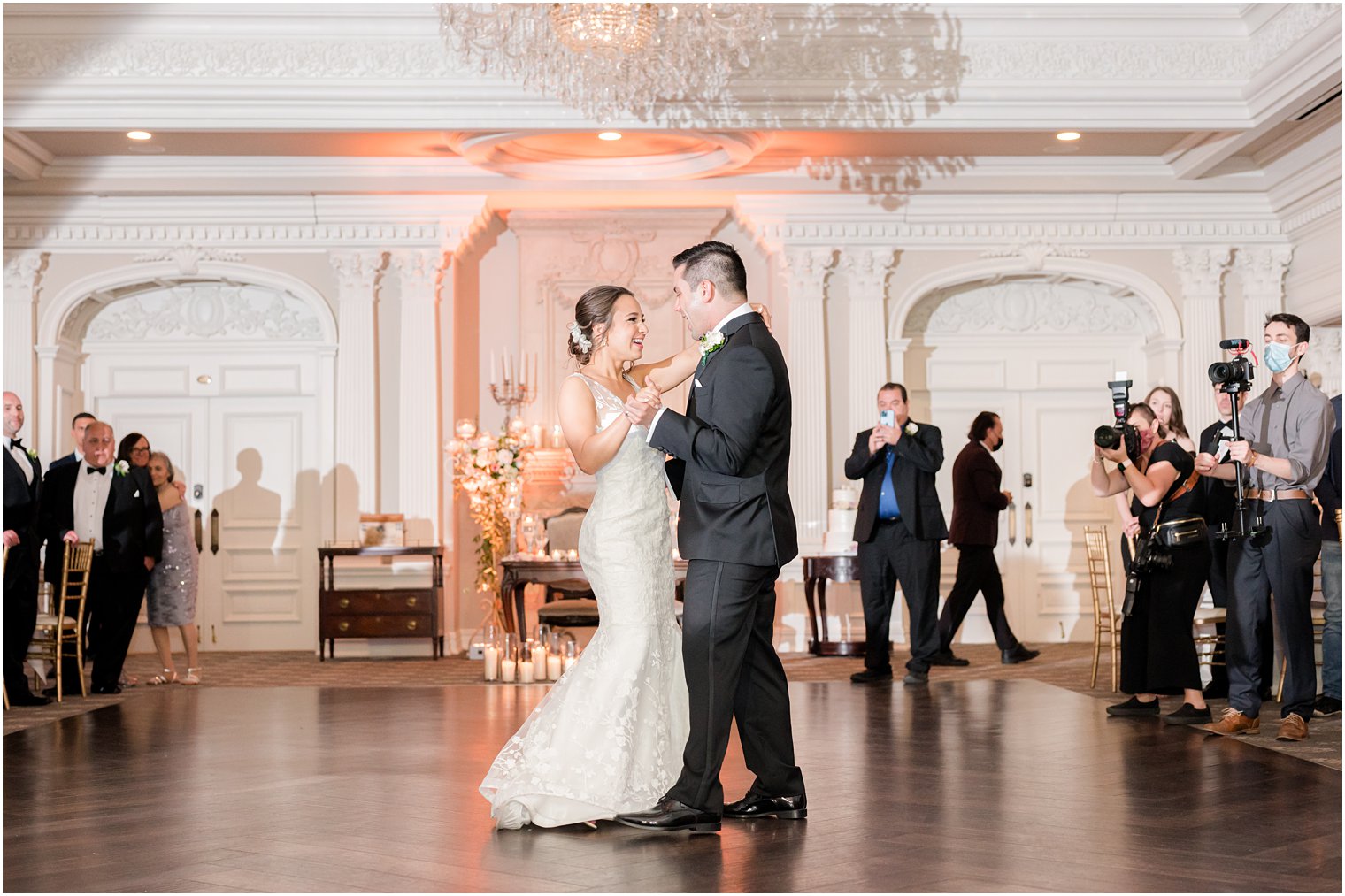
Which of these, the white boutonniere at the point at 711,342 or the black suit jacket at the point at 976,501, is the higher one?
the white boutonniere at the point at 711,342

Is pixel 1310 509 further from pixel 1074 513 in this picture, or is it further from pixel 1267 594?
pixel 1074 513

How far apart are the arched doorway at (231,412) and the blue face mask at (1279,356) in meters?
7.41

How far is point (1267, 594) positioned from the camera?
5.60 metres

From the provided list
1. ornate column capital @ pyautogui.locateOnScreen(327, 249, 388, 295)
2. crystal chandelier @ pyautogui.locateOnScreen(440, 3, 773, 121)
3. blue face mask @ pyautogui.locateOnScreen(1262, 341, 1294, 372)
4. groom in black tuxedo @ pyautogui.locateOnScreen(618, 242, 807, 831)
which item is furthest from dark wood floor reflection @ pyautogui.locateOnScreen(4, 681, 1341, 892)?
ornate column capital @ pyautogui.locateOnScreen(327, 249, 388, 295)

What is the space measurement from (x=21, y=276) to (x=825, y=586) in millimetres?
6634

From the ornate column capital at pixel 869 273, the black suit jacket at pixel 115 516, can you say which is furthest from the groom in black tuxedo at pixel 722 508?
the ornate column capital at pixel 869 273

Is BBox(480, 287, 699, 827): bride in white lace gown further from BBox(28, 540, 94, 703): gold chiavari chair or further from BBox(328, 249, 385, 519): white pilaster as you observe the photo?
BBox(328, 249, 385, 519): white pilaster

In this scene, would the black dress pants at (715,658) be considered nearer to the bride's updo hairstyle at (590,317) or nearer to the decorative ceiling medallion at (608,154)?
the bride's updo hairstyle at (590,317)

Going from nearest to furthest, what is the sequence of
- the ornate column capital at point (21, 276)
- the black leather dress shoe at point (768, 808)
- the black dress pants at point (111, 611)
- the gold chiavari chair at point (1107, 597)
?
the black leather dress shoe at point (768, 808) < the gold chiavari chair at point (1107, 597) < the black dress pants at point (111, 611) < the ornate column capital at point (21, 276)

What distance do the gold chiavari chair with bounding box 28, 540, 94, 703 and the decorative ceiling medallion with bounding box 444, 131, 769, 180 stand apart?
374 cm

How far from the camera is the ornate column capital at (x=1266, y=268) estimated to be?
35.0 feet

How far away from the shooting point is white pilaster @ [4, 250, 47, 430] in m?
10.2

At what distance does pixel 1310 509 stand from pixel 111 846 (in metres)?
4.62

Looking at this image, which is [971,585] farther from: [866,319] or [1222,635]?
[866,319]
